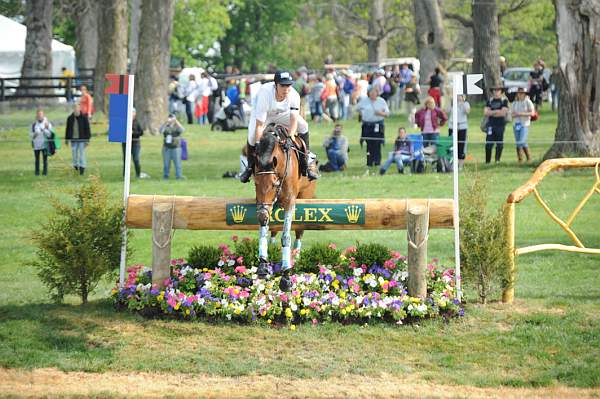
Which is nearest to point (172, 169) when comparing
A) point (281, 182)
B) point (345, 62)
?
point (281, 182)

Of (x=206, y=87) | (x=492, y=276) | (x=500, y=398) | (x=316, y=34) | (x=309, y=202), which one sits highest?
(x=316, y=34)

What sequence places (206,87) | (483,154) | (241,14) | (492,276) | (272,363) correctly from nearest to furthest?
1. (272,363)
2. (492,276)
3. (483,154)
4. (206,87)
5. (241,14)

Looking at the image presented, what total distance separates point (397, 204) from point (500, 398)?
3388mm

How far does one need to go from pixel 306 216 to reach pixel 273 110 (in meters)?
1.36

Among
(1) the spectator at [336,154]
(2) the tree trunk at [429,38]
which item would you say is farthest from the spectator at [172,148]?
(2) the tree trunk at [429,38]

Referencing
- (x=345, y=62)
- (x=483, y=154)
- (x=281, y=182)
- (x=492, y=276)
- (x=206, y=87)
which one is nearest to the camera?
(x=281, y=182)

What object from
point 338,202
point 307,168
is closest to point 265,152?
point 307,168

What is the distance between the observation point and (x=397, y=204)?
14188 mm

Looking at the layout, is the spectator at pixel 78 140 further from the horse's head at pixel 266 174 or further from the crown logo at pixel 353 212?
the horse's head at pixel 266 174

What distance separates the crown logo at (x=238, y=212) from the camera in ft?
46.2

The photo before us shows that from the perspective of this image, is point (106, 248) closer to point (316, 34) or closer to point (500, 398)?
point (500, 398)

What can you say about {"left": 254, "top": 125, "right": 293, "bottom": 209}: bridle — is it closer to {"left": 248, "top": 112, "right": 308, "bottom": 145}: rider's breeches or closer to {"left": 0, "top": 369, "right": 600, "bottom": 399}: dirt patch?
{"left": 248, "top": 112, "right": 308, "bottom": 145}: rider's breeches

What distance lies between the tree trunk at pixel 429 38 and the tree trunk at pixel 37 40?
62.0ft

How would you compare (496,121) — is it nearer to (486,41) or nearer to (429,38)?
(429,38)
